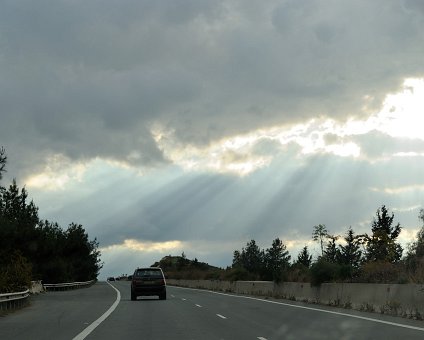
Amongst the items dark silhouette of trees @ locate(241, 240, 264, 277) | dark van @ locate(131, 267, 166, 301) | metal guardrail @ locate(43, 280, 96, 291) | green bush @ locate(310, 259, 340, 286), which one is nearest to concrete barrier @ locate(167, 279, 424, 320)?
green bush @ locate(310, 259, 340, 286)

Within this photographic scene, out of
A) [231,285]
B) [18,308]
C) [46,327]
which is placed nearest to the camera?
[46,327]

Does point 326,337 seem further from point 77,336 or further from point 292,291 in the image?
point 292,291

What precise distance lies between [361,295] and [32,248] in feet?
170

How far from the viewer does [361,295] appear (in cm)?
2538

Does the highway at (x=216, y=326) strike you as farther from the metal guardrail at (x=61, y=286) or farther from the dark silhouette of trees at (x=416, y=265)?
the metal guardrail at (x=61, y=286)

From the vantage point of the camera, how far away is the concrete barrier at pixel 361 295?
821 inches

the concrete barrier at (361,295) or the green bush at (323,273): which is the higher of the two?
the green bush at (323,273)

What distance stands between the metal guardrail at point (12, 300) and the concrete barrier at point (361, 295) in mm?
14070

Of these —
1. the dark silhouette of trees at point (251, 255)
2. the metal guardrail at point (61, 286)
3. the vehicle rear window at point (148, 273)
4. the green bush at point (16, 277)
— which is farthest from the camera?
the dark silhouette of trees at point (251, 255)

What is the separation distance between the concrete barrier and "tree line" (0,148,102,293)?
14554 millimetres

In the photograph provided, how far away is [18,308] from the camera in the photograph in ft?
96.0

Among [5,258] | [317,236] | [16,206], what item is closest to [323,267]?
[5,258]

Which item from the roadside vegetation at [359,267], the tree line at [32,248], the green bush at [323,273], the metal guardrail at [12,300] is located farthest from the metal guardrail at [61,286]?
the green bush at [323,273]

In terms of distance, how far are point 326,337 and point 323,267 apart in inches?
667
